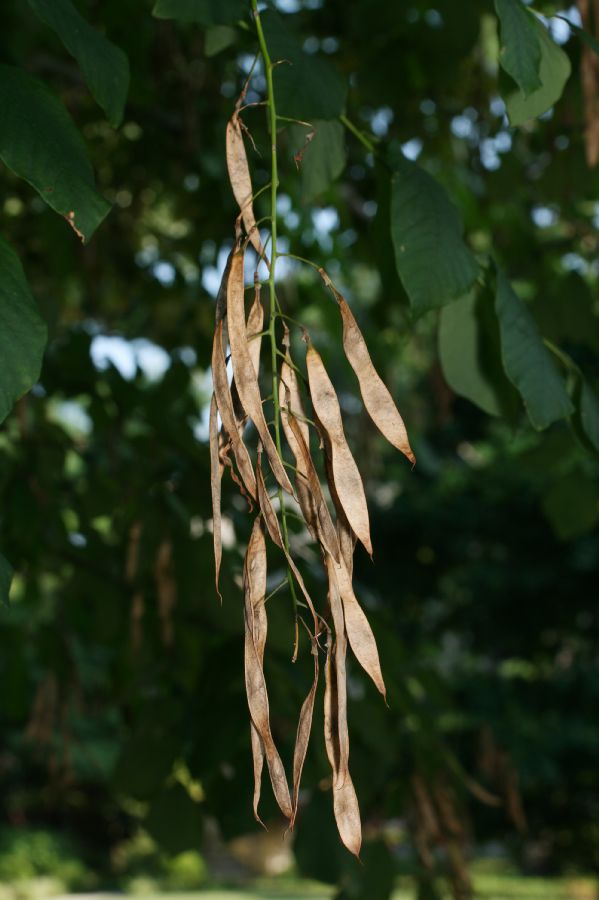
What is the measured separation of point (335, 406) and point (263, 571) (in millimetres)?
110

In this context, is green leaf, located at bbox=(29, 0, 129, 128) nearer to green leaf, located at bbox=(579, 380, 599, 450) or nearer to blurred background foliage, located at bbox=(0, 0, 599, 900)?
blurred background foliage, located at bbox=(0, 0, 599, 900)

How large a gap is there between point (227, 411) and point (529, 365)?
0.43 m

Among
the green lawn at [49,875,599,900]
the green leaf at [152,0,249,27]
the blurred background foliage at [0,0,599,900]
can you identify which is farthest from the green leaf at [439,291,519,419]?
the green lawn at [49,875,599,900]

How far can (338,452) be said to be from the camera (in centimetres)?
70

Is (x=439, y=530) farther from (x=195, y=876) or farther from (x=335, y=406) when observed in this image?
A: (x=335, y=406)

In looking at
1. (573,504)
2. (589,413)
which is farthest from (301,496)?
(573,504)

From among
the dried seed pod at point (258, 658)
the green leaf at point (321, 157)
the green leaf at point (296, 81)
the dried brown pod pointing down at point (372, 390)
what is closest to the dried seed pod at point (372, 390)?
the dried brown pod pointing down at point (372, 390)

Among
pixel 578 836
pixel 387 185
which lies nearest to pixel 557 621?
pixel 578 836

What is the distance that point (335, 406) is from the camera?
0.71 m

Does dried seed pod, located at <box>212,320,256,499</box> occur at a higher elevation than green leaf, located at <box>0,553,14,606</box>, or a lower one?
higher

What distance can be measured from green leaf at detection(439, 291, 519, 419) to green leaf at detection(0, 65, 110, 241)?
41cm

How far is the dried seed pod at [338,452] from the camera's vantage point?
69cm

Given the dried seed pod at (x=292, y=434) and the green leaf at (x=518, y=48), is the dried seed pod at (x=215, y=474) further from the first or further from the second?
the green leaf at (x=518, y=48)

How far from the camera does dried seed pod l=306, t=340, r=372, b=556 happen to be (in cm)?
69
